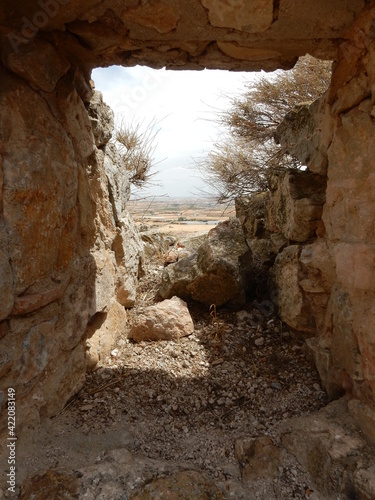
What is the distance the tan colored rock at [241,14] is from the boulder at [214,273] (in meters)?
1.44

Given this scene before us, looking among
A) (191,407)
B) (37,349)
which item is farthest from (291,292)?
(37,349)

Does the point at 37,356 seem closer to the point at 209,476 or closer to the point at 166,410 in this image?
the point at 166,410

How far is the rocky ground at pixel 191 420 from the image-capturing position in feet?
4.08

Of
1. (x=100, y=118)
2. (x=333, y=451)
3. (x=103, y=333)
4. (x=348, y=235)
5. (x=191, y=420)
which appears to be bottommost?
Result: (x=191, y=420)

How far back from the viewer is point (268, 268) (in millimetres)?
2613

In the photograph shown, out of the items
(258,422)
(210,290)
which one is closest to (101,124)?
(210,290)

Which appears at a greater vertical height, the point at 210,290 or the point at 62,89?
the point at 62,89

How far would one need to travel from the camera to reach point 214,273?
2422 millimetres

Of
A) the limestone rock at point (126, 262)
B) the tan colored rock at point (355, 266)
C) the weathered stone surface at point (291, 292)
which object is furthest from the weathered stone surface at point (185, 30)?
the limestone rock at point (126, 262)

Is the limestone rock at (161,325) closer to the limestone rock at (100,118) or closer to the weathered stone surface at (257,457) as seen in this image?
the weathered stone surface at (257,457)

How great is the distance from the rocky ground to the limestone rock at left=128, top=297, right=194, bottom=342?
49mm

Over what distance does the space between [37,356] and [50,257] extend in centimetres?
41

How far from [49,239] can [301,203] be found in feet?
4.30

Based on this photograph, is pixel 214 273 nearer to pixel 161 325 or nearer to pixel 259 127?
pixel 161 325
